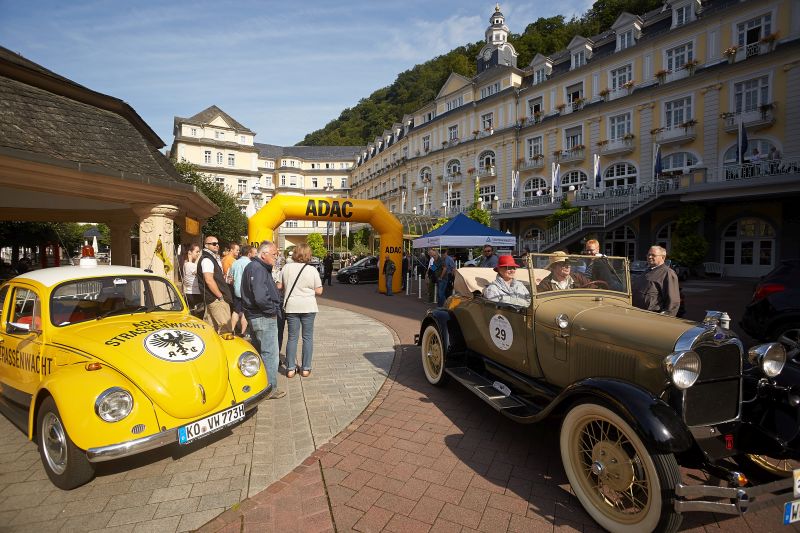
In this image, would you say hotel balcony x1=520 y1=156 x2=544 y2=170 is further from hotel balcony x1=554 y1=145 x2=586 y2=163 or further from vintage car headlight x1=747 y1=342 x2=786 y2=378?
vintage car headlight x1=747 y1=342 x2=786 y2=378

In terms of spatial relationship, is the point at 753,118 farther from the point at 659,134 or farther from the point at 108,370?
the point at 108,370

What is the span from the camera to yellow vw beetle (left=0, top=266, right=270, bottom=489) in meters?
2.83

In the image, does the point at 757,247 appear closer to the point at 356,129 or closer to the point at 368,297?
the point at 368,297

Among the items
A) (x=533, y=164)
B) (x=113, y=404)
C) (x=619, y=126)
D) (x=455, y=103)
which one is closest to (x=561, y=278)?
(x=113, y=404)

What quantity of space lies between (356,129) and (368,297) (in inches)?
2905

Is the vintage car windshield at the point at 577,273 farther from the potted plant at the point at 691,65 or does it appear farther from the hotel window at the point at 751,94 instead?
the potted plant at the point at 691,65

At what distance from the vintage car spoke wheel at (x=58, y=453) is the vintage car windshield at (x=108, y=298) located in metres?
0.90

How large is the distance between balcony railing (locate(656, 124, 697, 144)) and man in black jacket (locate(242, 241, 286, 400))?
25867mm

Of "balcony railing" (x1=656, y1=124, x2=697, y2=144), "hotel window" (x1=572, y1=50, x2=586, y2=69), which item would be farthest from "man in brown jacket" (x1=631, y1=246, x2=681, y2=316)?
"hotel window" (x1=572, y1=50, x2=586, y2=69)

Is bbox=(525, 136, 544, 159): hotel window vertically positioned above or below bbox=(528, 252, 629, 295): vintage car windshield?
above

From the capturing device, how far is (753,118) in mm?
19531

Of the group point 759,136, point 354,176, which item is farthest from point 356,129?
point 759,136

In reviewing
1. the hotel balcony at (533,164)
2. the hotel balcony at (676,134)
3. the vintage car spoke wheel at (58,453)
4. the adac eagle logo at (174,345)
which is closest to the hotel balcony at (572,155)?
the hotel balcony at (533,164)

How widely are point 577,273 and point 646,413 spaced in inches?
71.4
